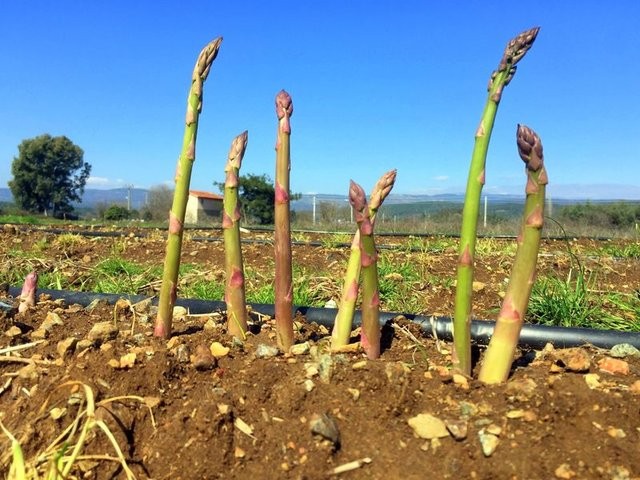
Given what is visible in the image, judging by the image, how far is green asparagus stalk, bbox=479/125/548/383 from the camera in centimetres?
157

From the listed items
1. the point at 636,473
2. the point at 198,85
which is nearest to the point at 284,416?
the point at 636,473

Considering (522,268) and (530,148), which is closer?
(530,148)

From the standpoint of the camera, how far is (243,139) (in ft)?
6.75

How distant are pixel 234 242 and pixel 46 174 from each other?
4175cm

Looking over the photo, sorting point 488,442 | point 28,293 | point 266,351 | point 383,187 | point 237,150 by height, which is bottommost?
point 488,442

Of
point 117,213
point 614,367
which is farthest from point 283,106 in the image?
point 117,213

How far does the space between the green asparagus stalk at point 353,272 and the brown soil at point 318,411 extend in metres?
0.10

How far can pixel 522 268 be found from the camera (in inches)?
65.5

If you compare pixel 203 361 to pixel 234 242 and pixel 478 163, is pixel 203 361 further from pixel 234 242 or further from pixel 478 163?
pixel 478 163

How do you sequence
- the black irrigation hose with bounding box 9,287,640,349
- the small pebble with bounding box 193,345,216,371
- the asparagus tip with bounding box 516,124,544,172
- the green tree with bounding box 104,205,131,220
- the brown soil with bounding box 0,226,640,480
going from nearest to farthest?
1. the brown soil with bounding box 0,226,640,480
2. the asparagus tip with bounding box 516,124,544,172
3. the small pebble with bounding box 193,345,216,371
4. the black irrigation hose with bounding box 9,287,640,349
5. the green tree with bounding box 104,205,131,220

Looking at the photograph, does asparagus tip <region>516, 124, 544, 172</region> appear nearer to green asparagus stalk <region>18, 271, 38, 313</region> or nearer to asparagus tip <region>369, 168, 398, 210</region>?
asparagus tip <region>369, 168, 398, 210</region>

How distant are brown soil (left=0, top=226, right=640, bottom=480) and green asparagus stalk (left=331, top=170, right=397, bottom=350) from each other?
0.10 meters

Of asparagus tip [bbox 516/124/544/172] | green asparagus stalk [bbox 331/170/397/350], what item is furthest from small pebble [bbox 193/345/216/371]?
asparagus tip [bbox 516/124/544/172]

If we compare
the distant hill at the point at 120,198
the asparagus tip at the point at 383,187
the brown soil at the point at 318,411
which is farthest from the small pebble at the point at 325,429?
the distant hill at the point at 120,198
